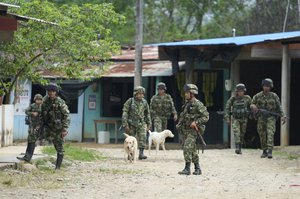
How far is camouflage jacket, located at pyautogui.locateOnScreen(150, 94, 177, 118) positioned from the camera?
19297mm

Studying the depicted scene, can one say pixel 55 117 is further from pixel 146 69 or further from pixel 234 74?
pixel 146 69

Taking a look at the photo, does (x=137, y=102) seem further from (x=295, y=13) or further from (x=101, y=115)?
(x=295, y=13)

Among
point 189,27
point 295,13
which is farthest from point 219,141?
point 189,27

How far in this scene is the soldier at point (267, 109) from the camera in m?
17.9

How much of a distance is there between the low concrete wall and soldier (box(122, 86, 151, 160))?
385 cm

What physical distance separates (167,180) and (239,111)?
21.5ft

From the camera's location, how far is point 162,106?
63.4 feet

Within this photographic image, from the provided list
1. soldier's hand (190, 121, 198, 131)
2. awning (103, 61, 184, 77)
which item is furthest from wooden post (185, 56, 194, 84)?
soldier's hand (190, 121, 198, 131)

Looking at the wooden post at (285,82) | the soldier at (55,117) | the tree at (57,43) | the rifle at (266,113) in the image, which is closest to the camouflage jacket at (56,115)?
the soldier at (55,117)

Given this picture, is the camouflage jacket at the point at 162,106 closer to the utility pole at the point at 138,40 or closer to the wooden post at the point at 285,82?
the wooden post at the point at 285,82

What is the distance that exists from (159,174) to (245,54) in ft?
30.6

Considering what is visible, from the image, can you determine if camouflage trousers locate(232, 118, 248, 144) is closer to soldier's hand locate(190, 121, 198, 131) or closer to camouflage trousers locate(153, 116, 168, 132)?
camouflage trousers locate(153, 116, 168, 132)

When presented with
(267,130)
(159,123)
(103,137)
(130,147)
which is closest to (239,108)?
(267,130)

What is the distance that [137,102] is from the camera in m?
17.1
